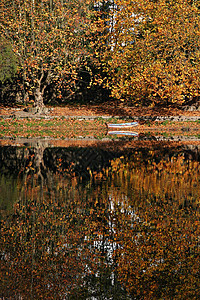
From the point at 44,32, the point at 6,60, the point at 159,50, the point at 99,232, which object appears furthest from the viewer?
the point at 159,50

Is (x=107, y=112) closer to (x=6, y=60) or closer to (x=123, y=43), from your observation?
(x=123, y=43)

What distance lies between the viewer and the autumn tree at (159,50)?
32.9 m

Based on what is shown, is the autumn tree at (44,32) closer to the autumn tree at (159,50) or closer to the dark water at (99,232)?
the autumn tree at (159,50)

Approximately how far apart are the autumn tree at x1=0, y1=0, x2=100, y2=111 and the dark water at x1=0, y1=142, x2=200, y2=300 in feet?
64.0

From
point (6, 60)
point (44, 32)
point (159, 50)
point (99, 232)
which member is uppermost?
point (44, 32)

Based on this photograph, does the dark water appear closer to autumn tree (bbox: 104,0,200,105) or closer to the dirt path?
autumn tree (bbox: 104,0,200,105)

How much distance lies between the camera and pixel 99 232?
26.1 ft

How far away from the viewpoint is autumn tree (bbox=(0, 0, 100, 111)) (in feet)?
109

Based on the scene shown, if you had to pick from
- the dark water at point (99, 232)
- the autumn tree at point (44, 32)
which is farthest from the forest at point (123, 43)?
the dark water at point (99, 232)

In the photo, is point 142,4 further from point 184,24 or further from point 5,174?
point 5,174

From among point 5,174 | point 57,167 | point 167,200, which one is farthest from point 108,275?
point 57,167

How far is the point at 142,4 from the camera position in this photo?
113 ft

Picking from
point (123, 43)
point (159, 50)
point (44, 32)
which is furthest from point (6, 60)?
point (159, 50)

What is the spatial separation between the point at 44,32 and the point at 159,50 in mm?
8491
